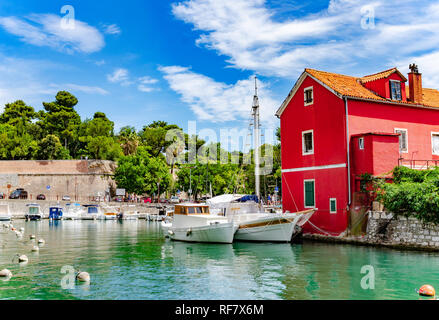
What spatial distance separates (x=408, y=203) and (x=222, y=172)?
5095 cm

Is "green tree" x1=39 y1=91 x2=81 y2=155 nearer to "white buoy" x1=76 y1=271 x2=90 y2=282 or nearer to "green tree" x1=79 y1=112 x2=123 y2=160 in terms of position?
"green tree" x1=79 y1=112 x2=123 y2=160

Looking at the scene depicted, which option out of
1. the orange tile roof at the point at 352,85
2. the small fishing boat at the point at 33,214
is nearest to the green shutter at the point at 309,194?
the orange tile roof at the point at 352,85

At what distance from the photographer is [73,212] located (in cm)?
6400

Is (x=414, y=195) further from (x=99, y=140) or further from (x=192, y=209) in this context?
(x=99, y=140)

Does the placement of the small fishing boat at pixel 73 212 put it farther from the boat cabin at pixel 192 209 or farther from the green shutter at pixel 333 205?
the green shutter at pixel 333 205

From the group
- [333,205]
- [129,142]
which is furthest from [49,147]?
[333,205]

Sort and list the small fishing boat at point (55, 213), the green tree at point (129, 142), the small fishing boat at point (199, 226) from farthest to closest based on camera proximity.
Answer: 1. the green tree at point (129, 142)
2. the small fishing boat at point (55, 213)
3. the small fishing boat at point (199, 226)

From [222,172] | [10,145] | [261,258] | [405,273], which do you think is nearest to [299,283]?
[405,273]

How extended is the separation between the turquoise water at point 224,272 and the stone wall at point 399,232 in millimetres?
1033

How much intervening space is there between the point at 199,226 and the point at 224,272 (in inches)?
424

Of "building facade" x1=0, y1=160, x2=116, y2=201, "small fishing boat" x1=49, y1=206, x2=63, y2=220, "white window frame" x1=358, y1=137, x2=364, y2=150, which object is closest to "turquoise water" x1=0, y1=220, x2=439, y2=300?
"white window frame" x1=358, y1=137, x2=364, y2=150

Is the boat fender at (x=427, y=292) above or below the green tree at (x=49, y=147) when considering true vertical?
below

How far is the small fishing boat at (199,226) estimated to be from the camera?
27.4m

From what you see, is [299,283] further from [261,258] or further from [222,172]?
[222,172]
